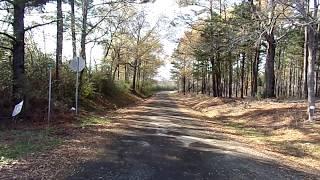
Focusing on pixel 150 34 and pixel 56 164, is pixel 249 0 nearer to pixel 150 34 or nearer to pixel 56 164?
pixel 56 164

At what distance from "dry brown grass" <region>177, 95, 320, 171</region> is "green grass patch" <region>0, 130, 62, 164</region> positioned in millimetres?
6337

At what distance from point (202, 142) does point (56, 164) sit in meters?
5.60

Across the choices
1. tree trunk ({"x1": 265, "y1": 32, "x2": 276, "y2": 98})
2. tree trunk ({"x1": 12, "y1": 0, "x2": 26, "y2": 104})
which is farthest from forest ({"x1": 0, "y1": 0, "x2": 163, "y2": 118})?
tree trunk ({"x1": 265, "y1": 32, "x2": 276, "y2": 98})

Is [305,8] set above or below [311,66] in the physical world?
above

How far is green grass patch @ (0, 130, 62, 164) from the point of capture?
380 inches

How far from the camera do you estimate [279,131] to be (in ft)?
54.6

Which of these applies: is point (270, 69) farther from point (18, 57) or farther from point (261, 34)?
point (18, 57)

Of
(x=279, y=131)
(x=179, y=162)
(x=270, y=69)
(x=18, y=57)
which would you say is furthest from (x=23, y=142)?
(x=270, y=69)

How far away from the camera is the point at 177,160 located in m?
9.59

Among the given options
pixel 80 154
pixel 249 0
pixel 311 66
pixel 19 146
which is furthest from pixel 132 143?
pixel 249 0

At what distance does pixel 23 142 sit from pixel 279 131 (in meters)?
10.0

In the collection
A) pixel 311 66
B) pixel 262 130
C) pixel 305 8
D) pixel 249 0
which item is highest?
pixel 249 0

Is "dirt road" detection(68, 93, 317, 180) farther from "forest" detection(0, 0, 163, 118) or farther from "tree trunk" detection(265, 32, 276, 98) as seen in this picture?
"tree trunk" detection(265, 32, 276, 98)

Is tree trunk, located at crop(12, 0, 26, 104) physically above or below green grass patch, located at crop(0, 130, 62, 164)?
above
